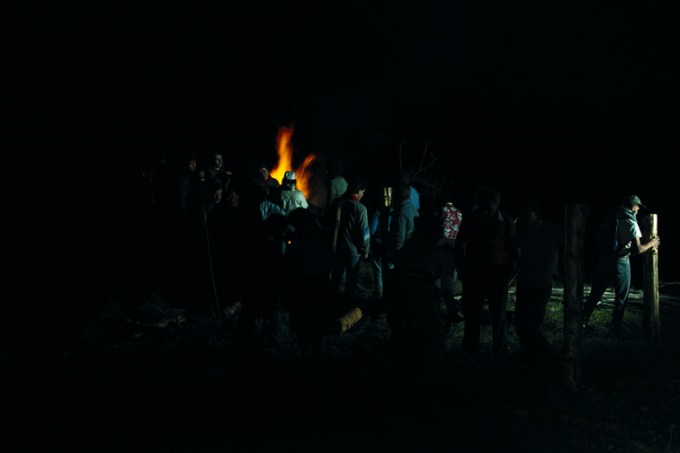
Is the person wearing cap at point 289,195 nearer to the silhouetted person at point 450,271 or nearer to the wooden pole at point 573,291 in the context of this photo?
the silhouetted person at point 450,271

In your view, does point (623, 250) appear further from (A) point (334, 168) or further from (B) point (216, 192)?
(B) point (216, 192)

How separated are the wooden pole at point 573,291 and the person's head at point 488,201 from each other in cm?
110

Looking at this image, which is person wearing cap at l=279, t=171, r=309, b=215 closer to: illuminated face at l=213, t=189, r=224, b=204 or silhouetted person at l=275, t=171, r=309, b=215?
silhouetted person at l=275, t=171, r=309, b=215

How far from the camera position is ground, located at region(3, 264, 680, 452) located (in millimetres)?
5777

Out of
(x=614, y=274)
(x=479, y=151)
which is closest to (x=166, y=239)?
(x=614, y=274)

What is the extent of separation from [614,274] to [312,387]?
5544 mm

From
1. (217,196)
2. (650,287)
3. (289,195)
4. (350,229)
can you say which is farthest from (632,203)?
(217,196)


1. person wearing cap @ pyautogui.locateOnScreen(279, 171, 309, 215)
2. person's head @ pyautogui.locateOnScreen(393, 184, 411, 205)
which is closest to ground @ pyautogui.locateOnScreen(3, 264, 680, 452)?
person's head @ pyautogui.locateOnScreen(393, 184, 411, 205)

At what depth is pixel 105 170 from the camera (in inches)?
535

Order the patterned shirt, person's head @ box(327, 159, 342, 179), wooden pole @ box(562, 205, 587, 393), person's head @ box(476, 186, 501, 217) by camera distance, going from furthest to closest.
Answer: person's head @ box(327, 159, 342, 179), the patterned shirt, person's head @ box(476, 186, 501, 217), wooden pole @ box(562, 205, 587, 393)

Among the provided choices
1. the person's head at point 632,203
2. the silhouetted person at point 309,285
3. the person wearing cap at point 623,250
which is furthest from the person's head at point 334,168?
the person's head at point 632,203

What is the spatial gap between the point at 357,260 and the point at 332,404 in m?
4.50

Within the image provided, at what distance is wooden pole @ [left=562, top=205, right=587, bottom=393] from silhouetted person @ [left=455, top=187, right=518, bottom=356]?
3.54 feet

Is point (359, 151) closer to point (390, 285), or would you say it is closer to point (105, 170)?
point (105, 170)
